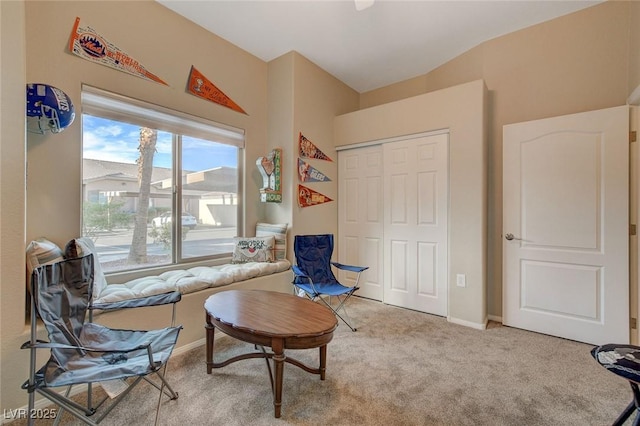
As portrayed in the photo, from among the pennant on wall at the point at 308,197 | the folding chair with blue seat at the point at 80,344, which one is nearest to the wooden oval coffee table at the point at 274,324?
the folding chair with blue seat at the point at 80,344

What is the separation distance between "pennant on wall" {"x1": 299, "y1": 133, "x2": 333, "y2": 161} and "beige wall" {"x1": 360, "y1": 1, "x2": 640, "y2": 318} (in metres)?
1.95

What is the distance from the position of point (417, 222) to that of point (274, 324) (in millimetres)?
2308

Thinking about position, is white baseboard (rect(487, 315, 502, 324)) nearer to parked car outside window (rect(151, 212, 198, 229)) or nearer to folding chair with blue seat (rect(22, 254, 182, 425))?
folding chair with blue seat (rect(22, 254, 182, 425))

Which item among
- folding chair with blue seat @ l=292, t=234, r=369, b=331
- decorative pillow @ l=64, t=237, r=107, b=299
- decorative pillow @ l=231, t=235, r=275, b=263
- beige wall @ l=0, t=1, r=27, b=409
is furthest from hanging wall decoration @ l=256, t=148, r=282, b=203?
beige wall @ l=0, t=1, r=27, b=409

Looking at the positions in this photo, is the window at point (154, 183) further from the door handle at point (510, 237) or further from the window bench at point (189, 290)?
the door handle at point (510, 237)

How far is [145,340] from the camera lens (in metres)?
1.63

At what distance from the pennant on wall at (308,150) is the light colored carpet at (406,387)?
224cm

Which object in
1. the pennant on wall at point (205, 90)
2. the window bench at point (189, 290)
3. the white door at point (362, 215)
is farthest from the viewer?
the white door at point (362, 215)

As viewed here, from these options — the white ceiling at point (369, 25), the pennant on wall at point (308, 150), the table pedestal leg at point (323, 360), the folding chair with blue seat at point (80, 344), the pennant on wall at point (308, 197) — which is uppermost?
the white ceiling at point (369, 25)

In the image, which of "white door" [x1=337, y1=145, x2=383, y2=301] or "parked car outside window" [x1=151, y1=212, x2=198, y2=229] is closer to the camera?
"parked car outside window" [x1=151, y1=212, x2=198, y2=229]

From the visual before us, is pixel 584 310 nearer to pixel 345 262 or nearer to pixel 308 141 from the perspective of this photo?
pixel 345 262

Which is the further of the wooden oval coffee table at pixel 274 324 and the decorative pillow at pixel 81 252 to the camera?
the decorative pillow at pixel 81 252

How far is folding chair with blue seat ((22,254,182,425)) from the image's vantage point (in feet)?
4.15

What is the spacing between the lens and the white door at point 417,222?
320 centimetres
